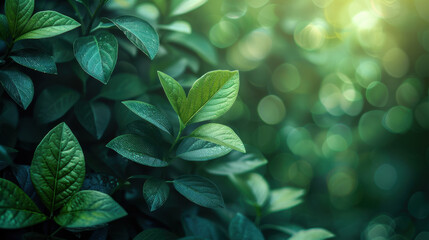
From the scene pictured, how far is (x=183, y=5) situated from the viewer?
831mm

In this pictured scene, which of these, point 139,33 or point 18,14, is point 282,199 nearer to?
point 139,33

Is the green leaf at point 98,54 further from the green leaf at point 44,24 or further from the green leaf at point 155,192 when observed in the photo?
the green leaf at point 155,192

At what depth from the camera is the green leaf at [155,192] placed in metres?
0.56

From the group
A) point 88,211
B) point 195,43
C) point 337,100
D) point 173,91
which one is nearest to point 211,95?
point 173,91

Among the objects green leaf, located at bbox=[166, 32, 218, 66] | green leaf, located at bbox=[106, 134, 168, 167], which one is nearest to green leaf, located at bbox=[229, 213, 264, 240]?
green leaf, located at bbox=[106, 134, 168, 167]

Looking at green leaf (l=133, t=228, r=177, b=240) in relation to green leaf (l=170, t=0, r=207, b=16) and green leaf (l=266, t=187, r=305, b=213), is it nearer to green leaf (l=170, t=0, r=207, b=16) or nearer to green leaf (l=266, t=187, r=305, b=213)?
green leaf (l=266, t=187, r=305, b=213)

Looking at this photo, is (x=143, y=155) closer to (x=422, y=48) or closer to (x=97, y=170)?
(x=97, y=170)

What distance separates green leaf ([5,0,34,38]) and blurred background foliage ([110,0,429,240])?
47cm

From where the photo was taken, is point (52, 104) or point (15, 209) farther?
point (52, 104)

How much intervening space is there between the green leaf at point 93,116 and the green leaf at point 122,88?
29 millimetres

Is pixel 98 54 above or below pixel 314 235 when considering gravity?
above

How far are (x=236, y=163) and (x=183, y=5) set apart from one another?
1.33 ft

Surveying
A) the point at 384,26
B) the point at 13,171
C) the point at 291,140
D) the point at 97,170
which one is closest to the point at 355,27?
the point at 384,26

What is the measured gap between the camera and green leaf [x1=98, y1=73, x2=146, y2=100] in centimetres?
73
